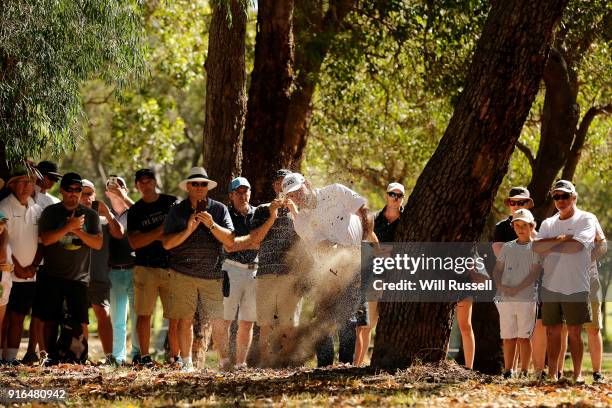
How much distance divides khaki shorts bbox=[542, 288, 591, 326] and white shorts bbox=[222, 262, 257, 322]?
3.02m

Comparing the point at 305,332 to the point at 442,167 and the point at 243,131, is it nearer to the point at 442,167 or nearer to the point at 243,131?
the point at 442,167

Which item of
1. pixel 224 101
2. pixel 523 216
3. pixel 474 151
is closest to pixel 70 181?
pixel 224 101

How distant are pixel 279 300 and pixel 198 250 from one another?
3.30 ft

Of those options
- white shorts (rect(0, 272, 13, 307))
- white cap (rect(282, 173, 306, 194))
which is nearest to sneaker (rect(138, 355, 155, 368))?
white shorts (rect(0, 272, 13, 307))

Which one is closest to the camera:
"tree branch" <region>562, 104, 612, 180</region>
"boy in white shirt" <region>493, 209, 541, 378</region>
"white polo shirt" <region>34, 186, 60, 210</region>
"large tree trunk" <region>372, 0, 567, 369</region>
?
"large tree trunk" <region>372, 0, 567, 369</region>

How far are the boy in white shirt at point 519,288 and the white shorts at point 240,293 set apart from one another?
2.60 m

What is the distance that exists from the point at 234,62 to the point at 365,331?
13.7 feet

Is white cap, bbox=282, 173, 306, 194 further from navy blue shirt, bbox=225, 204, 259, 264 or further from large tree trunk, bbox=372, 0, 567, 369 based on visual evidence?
large tree trunk, bbox=372, 0, 567, 369

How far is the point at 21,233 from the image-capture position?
11781 millimetres

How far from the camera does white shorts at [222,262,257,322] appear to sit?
11.5m

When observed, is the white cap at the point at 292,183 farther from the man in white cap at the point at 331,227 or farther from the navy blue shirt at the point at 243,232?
the navy blue shirt at the point at 243,232

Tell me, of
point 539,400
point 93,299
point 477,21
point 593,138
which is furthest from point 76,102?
point 593,138

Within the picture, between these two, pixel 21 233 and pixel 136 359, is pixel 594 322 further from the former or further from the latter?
pixel 21 233

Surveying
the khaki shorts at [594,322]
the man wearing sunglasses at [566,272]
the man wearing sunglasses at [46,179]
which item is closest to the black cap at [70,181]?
the man wearing sunglasses at [46,179]
